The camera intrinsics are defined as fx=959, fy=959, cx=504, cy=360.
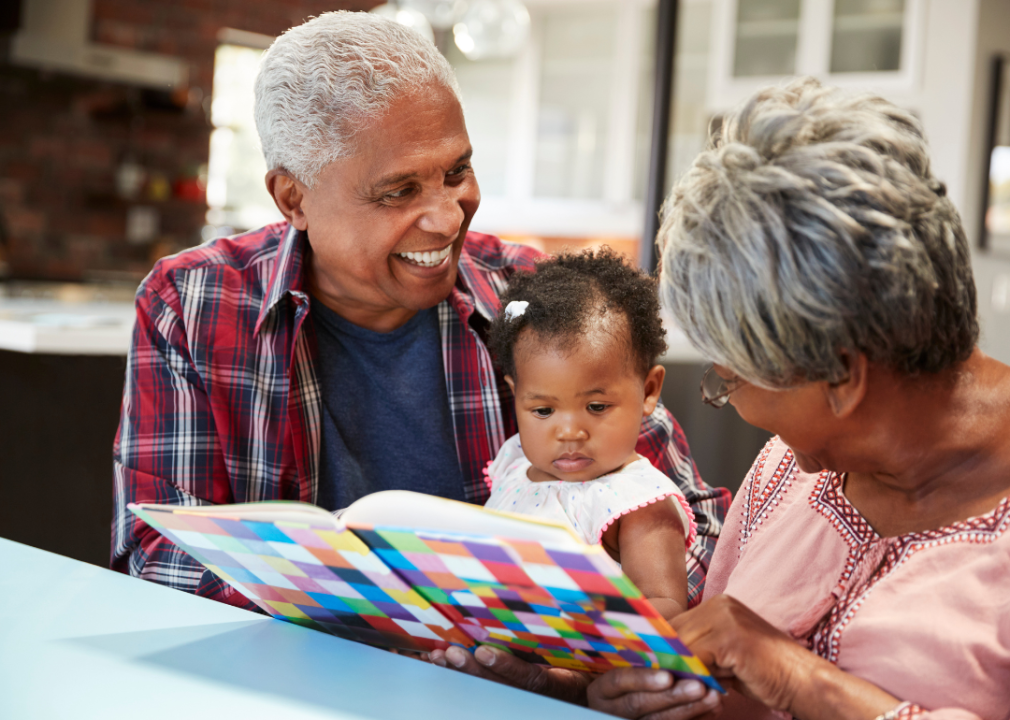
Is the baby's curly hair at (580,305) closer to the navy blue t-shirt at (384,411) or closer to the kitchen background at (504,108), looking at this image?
the navy blue t-shirt at (384,411)

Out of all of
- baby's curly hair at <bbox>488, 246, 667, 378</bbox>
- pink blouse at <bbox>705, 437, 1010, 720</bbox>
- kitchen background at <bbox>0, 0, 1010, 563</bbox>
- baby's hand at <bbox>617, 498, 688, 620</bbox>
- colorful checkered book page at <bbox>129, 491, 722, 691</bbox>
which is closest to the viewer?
colorful checkered book page at <bbox>129, 491, 722, 691</bbox>

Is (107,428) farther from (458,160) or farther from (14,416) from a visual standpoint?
(458,160)

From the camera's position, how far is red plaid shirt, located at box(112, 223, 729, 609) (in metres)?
1.48

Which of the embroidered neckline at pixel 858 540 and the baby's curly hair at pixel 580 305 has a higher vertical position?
the baby's curly hair at pixel 580 305

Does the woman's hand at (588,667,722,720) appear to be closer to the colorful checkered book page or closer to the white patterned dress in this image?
the colorful checkered book page

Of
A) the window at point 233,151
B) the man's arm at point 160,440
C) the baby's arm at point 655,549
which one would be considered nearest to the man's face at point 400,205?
the man's arm at point 160,440

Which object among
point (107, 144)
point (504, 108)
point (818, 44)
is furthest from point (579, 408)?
point (504, 108)

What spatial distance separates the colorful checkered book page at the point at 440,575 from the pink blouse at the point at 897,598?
160mm

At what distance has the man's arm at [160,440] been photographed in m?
1.46

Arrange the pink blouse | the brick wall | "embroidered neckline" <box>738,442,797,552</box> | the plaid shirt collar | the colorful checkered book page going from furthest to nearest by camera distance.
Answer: the brick wall
the plaid shirt collar
"embroidered neckline" <box>738,442,797,552</box>
the pink blouse
the colorful checkered book page

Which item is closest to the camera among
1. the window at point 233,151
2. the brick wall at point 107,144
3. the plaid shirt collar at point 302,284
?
the plaid shirt collar at point 302,284

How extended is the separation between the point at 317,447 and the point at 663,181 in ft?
6.64

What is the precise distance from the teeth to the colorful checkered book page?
2.34ft

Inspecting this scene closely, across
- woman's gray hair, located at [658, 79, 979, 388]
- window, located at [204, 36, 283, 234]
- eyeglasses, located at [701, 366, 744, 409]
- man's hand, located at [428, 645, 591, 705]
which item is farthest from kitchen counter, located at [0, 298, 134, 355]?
window, located at [204, 36, 283, 234]
